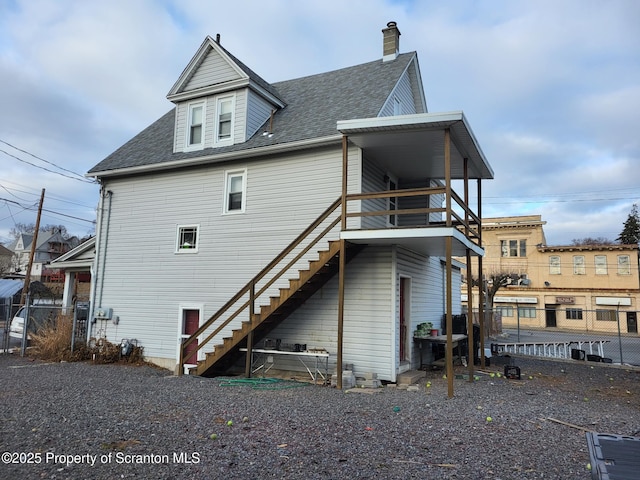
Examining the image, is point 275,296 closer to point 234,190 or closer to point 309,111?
point 234,190

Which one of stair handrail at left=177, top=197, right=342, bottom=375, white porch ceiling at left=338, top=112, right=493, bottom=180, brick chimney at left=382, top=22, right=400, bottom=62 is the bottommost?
stair handrail at left=177, top=197, right=342, bottom=375

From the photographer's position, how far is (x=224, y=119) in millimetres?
13844

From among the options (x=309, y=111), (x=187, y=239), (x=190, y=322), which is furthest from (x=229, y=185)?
(x=190, y=322)

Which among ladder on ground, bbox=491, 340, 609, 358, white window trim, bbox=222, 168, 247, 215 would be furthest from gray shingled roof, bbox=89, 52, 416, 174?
ladder on ground, bbox=491, 340, 609, 358

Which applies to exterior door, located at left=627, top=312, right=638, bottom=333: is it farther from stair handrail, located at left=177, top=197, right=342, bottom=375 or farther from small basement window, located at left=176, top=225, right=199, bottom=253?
small basement window, located at left=176, top=225, right=199, bottom=253

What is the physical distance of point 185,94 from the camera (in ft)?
46.8

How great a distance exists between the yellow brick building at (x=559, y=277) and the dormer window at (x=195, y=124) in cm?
3208

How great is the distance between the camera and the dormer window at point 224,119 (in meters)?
13.7

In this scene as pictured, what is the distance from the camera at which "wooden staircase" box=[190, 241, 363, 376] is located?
10250mm

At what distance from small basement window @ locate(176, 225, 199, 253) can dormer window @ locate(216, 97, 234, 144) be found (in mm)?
2780

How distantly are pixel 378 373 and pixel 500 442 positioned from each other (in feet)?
15.3

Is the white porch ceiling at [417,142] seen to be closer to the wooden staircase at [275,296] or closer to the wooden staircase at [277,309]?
the wooden staircase at [275,296]

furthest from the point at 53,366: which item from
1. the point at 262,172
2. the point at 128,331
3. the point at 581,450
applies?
the point at 581,450

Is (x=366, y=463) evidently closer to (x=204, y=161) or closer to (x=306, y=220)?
(x=306, y=220)
